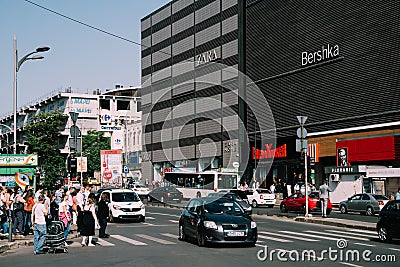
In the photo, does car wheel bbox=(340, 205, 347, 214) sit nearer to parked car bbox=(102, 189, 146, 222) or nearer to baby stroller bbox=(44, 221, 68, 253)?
parked car bbox=(102, 189, 146, 222)

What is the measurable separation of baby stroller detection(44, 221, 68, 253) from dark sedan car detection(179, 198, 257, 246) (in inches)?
166

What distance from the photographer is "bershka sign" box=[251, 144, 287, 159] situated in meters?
64.0

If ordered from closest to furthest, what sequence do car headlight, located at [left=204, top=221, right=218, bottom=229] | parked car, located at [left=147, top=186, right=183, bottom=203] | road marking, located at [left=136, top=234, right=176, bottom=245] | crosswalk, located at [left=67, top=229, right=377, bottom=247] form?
car headlight, located at [left=204, top=221, right=218, bottom=229]
road marking, located at [left=136, top=234, right=176, bottom=245]
crosswalk, located at [left=67, top=229, right=377, bottom=247]
parked car, located at [left=147, top=186, right=183, bottom=203]

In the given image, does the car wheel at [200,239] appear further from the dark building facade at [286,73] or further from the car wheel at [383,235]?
the dark building facade at [286,73]

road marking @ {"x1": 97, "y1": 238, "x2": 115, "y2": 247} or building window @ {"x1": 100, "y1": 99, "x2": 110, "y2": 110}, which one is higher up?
building window @ {"x1": 100, "y1": 99, "x2": 110, "y2": 110}

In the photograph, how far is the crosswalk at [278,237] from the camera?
21.1 meters

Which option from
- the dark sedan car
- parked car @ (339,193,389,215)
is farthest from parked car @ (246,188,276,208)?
the dark sedan car

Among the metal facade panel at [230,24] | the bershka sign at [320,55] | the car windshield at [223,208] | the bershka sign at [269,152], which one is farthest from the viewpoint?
the metal facade panel at [230,24]

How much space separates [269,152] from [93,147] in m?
43.4

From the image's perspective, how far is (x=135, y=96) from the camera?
12144cm

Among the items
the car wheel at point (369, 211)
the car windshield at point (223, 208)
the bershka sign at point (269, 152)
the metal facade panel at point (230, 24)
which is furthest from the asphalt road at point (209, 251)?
the metal facade panel at point (230, 24)

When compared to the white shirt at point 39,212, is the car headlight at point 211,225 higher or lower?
lower

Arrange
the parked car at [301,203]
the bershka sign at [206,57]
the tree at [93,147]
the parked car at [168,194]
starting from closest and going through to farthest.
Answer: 1. the parked car at [301,203]
2. the parked car at [168,194]
3. the bershka sign at [206,57]
4. the tree at [93,147]

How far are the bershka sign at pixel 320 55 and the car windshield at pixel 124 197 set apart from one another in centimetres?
3123
